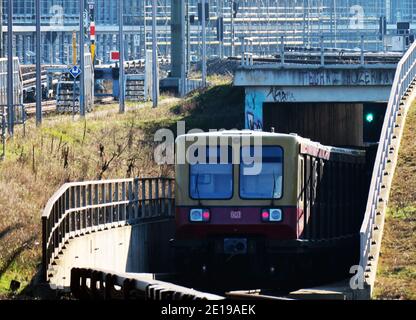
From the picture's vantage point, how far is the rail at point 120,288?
1917 cm

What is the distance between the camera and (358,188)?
34000mm

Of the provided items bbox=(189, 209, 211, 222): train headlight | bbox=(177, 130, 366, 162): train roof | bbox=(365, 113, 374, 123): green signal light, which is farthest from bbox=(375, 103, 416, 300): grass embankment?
bbox=(365, 113, 374, 123): green signal light

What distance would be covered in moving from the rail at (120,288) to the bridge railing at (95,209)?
93 cm

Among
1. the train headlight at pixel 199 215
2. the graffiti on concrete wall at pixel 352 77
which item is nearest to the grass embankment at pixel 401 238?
the train headlight at pixel 199 215

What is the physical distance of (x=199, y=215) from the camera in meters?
28.5

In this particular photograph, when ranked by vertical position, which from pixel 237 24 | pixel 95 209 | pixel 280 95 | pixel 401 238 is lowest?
pixel 401 238

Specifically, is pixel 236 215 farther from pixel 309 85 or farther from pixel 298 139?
pixel 309 85

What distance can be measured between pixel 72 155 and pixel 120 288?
14.5 m

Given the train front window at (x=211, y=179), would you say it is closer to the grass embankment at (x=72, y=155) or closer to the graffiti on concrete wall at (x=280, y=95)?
the grass embankment at (x=72, y=155)

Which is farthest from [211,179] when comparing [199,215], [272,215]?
[272,215]
